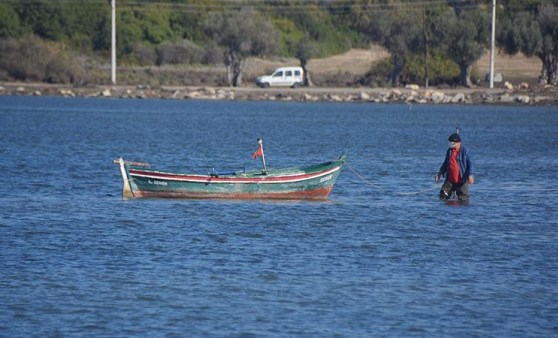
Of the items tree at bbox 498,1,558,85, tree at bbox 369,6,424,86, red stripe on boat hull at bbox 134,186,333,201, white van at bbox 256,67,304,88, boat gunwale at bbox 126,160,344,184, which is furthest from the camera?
tree at bbox 369,6,424,86

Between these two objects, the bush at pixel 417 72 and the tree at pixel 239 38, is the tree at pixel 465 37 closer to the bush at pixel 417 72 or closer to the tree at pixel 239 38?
the bush at pixel 417 72

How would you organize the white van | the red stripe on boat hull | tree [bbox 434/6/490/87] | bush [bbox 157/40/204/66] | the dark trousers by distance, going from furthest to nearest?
1. bush [bbox 157/40/204/66]
2. the white van
3. tree [bbox 434/6/490/87]
4. the dark trousers
5. the red stripe on boat hull

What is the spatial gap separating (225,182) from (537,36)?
195 ft

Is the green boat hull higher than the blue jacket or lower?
lower

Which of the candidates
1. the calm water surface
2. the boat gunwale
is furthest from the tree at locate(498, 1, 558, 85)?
the boat gunwale

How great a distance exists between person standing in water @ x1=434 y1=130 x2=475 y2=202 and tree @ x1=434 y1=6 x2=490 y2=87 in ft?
184

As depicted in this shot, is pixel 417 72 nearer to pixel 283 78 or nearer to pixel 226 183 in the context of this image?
pixel 283 78

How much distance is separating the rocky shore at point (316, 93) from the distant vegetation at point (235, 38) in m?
1.92

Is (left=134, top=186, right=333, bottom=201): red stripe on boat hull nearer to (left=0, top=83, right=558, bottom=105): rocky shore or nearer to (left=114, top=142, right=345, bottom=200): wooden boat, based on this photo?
(left=114, top=142, right=345, bottom=200): wooden boat

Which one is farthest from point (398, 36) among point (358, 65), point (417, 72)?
point (358, 65)

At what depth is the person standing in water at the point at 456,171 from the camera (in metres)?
26.6

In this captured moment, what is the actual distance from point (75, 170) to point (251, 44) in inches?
2047

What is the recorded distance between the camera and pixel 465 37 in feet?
274

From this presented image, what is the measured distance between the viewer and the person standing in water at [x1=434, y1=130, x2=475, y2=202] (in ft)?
87.4
